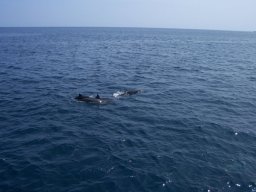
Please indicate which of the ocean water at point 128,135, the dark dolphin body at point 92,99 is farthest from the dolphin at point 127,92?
the dark dolphin body at point 92,99

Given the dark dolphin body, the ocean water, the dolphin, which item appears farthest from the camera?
the dolphin

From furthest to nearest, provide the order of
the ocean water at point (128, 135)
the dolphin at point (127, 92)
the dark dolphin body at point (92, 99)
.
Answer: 1. the dolphin at point (127, 92)
2. the dark dolphin body at point (92, 99)
3. the ocean water at point (128, 135)

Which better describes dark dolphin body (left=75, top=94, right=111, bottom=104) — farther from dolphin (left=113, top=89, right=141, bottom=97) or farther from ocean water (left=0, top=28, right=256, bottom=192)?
dolphin (left=113, top=89, right=141, bottom=97)

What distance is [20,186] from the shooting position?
17531mm

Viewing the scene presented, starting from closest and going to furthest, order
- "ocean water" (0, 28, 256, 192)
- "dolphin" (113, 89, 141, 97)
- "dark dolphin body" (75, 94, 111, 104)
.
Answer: "ocean water" (0, 28, 256, 192), "dark dolphin body" (75, 94, 111, 104), "dolphin" (113, 89, 141, 97)

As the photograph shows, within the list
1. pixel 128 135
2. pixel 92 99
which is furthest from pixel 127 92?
pixel 128 135

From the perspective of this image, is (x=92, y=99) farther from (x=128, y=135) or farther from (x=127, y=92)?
(x=128, y=135)

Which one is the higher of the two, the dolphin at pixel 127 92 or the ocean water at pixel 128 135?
the dolphin at pixel 127 92

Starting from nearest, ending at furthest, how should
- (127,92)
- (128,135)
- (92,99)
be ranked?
(128,135) < (92,99) < (127,92)

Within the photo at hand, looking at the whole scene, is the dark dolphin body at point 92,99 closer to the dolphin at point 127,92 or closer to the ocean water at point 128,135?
the ocean water at point 128,135

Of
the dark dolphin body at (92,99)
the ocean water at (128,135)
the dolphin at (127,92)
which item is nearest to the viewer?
the ocean water at (128,135)

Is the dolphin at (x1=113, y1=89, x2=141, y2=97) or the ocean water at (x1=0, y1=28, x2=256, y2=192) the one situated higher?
the dolphin at (x1=113, y1=89, x2=141, y2=97)

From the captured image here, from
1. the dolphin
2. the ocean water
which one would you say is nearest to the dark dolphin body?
the ocean water

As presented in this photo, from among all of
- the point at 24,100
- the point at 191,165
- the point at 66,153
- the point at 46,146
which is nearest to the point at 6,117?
the point at 24,100
